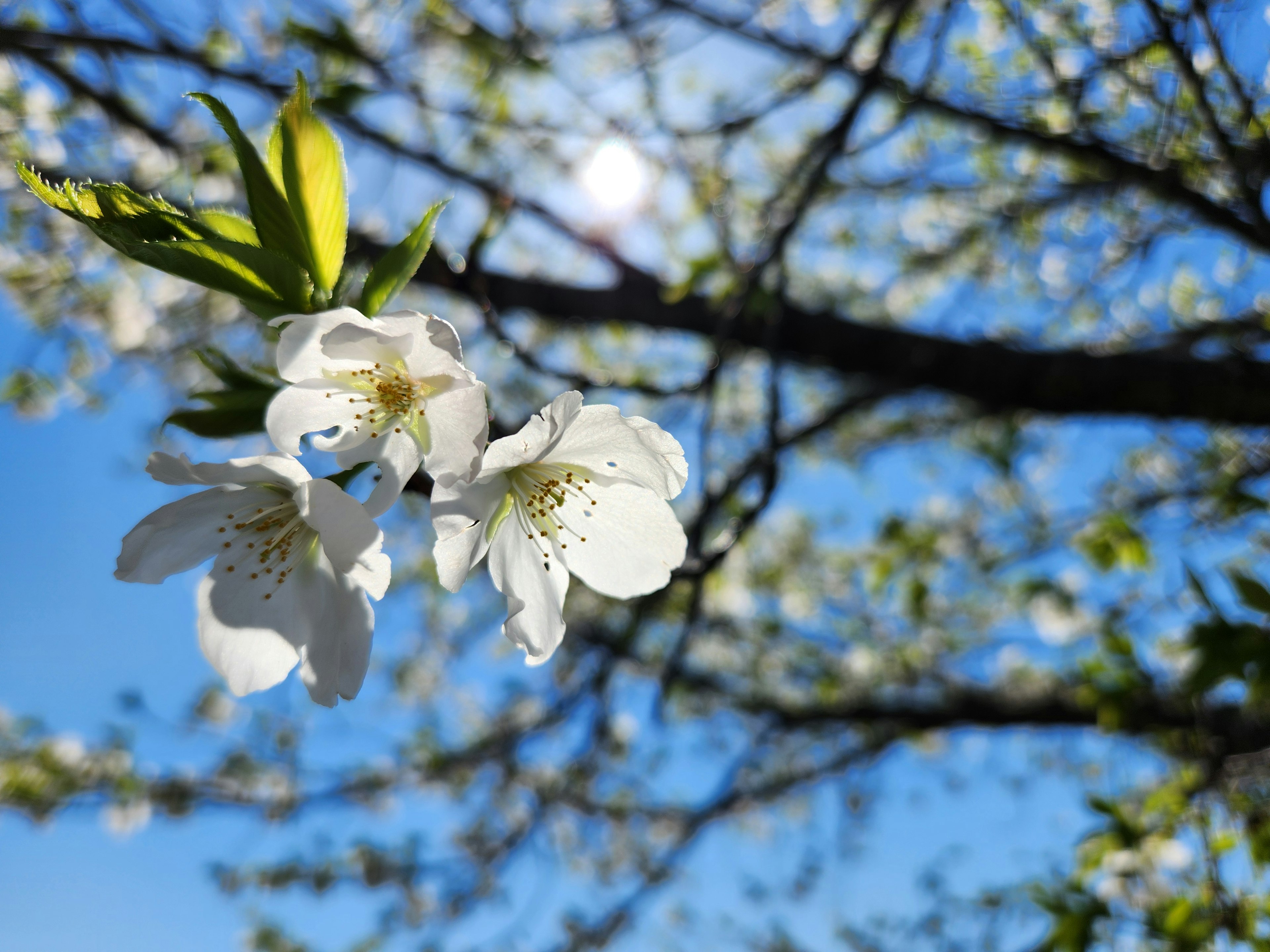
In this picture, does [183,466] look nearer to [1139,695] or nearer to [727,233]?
[727,233]

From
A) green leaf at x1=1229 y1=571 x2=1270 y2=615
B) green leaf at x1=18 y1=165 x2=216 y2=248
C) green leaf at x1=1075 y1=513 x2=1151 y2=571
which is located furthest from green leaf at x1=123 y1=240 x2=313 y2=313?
green leaf at x1=1075 y1=513 x2=1151 y2=571

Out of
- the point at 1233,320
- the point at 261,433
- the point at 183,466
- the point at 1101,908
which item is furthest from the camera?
the point at 1233,320

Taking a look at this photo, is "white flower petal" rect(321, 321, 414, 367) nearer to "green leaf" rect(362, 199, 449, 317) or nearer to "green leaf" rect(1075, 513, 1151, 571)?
"green leaf" rect(362, 199, 449, 317)

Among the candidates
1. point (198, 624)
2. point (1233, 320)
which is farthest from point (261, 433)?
point (1233, 320)

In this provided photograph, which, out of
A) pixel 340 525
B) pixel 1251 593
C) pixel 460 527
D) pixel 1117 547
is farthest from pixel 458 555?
pixel 1117 547

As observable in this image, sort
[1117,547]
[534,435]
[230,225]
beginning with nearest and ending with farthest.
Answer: [230,225] < [534,435] < [1117,547]

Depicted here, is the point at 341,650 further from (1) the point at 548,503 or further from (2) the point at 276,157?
(2) the point at 276,157

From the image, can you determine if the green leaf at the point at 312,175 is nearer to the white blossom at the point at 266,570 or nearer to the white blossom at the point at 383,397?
the white blossom at the point at 383,397
